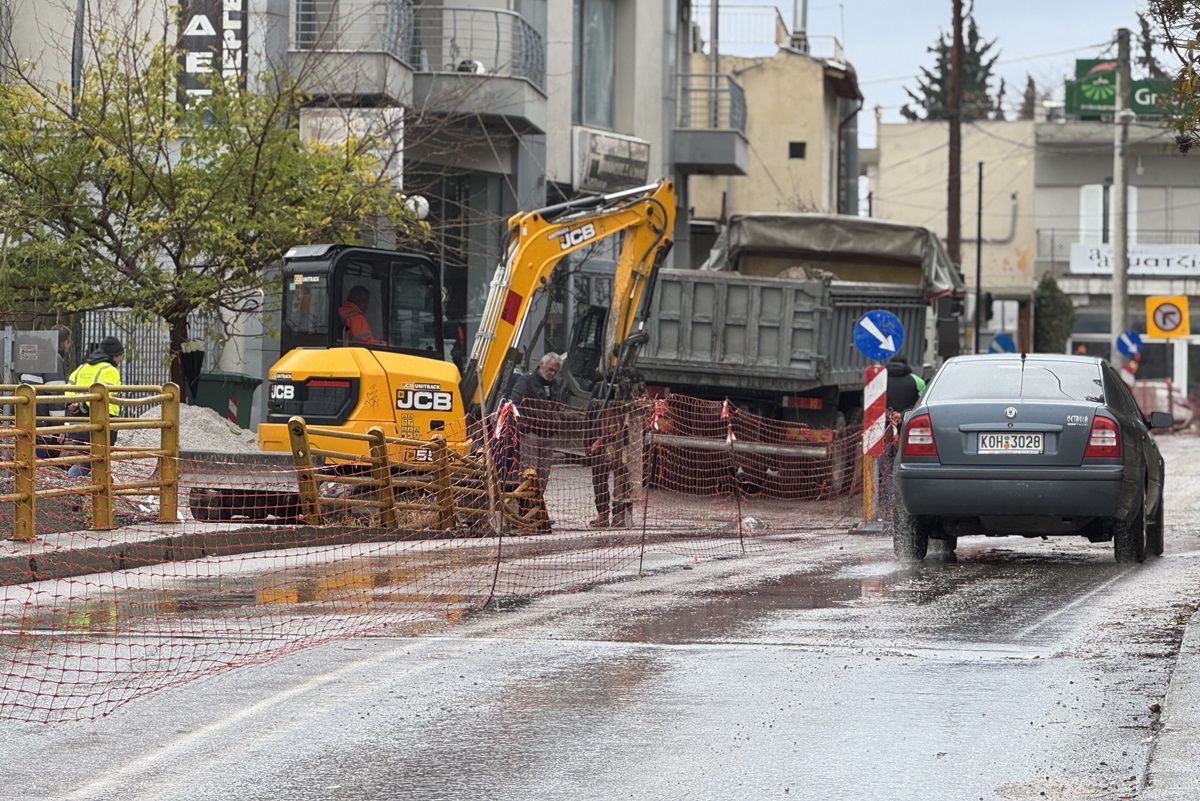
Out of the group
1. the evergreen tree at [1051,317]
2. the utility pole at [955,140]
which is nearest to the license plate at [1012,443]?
the utility pole at [955,140]

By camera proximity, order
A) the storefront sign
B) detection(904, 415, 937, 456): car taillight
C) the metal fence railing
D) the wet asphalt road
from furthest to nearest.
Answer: the storefront sign, the metal fence railing, detection(904, 415, 937, 456): car taillight, the wet asphalt road

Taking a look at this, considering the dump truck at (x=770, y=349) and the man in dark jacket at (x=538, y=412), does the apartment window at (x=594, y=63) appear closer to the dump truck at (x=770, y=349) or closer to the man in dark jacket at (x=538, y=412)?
the dump truck at (x=770, y=349)

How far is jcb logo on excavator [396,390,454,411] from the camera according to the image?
1734 cm

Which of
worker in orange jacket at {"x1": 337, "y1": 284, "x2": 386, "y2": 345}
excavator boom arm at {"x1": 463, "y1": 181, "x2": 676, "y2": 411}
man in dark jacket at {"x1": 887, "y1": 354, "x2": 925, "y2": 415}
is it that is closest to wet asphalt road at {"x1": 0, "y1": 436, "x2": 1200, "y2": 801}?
excavator boom arm at {"x1": 463, "y1": 181, "x2": 676, "y2": 411}

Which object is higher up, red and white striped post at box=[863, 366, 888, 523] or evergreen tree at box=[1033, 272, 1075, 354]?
evergreen tree at box=[1033, 272, 1075, 354]

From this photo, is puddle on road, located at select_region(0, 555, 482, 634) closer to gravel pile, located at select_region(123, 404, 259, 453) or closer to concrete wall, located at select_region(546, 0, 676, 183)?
gravel pile, located at select_region(123, 404, 259, 453)

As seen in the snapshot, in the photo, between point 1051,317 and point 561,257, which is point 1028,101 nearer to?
point 1051,317

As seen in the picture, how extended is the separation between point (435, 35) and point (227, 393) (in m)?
7.25

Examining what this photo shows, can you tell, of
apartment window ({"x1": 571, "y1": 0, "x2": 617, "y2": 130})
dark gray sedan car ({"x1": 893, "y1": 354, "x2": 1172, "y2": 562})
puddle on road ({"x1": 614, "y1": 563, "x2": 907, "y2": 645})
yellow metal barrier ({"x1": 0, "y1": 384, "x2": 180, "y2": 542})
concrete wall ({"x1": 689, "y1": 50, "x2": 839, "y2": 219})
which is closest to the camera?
puddle on road ({"x1": 614, "y1": 563, "x2": 907, "y2": 645})

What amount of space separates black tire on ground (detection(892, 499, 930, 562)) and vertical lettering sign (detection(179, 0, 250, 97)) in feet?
48.8

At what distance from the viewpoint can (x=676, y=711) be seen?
25.6 ft

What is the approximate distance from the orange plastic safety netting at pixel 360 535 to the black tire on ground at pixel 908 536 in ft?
5.08

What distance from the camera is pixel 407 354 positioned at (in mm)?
18312

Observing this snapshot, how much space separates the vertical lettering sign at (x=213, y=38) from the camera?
2667 centimetres
